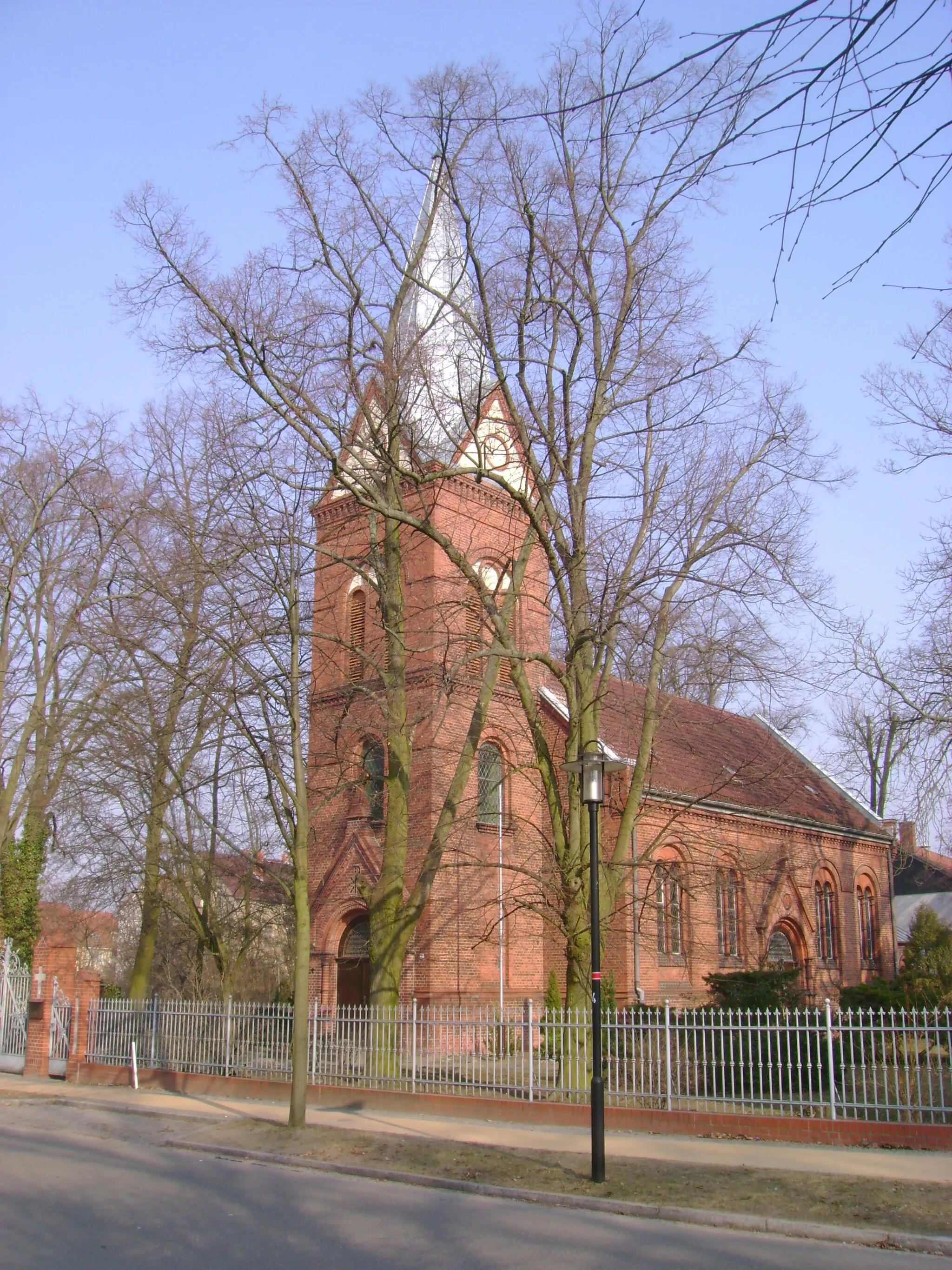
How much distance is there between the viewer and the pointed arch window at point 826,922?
32719mm

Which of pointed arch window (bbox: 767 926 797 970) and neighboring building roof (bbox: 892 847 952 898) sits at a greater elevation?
neighboring building roof (bbox: 892 847 952 898)

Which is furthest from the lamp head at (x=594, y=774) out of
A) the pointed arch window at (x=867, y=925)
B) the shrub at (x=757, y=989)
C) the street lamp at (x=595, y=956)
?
the pointed arch window at (x=867, y=925)

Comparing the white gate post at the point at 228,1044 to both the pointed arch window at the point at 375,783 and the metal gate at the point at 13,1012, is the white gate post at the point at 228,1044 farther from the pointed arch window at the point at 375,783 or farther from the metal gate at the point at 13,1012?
the pointed arch window at the point at 375,783

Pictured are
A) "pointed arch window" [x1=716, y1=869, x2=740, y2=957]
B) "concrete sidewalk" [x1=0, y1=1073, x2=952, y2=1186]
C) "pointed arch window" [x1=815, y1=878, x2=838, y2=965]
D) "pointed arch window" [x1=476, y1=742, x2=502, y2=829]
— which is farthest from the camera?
"pointed arch window" [x1=815, y1=878, x2=838, y2=965]

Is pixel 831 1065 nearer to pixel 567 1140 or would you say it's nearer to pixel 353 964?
pixel 567 1140

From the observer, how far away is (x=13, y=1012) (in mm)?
22781

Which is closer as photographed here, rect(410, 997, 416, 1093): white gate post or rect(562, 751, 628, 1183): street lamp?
rect(562, 751, 628, 1183): street lamp

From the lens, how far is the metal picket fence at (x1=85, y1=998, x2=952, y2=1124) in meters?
12.9

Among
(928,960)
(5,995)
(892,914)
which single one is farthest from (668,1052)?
(892,914)

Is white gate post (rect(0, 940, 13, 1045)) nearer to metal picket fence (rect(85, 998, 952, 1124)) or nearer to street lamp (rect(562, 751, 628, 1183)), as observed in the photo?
metal picket fence (rect(85, 998, 952, 1124))

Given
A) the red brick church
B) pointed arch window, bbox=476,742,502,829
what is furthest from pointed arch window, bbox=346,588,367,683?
pointed arch window, bbox=476,742,502,829

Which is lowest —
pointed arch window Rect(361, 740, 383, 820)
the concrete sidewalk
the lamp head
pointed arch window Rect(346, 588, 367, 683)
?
the concrete sidewalk

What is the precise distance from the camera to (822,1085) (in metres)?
12.8

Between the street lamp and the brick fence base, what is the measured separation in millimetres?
2523
